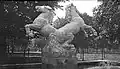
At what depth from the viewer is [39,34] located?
7957 millimetres

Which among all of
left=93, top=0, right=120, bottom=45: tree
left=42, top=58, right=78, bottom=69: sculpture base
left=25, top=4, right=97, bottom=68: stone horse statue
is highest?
left=93, top=0, right=120, bottom=45: tree

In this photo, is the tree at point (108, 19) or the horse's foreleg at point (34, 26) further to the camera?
the tree at point (108, 19)

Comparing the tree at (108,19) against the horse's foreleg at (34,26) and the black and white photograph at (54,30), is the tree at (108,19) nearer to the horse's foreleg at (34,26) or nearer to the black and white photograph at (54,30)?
the black and white photograph at (54,30)

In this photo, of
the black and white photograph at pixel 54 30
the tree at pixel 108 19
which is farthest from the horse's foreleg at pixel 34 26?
the tree at pixel 108 19

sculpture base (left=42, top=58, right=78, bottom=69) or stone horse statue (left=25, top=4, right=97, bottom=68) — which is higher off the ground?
stone horse statue (left=25, top=4, right=97, bottom=68)

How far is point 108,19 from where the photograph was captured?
17.4 metres

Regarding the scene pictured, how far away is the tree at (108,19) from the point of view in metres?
15.8

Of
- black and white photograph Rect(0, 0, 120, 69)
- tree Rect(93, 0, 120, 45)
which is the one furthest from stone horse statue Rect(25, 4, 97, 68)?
tree Rect(93, 0, 120, 45)

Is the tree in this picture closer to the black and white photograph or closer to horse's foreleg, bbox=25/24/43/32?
the black and white photograph

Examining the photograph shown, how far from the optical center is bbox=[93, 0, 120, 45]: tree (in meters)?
15.8

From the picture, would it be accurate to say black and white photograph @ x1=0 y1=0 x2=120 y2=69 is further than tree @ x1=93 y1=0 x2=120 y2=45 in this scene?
No

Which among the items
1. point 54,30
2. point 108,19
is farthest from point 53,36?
point 108,19

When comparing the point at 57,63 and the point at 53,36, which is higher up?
the point at 53,36

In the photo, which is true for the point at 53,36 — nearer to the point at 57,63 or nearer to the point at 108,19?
the point at 57,63
